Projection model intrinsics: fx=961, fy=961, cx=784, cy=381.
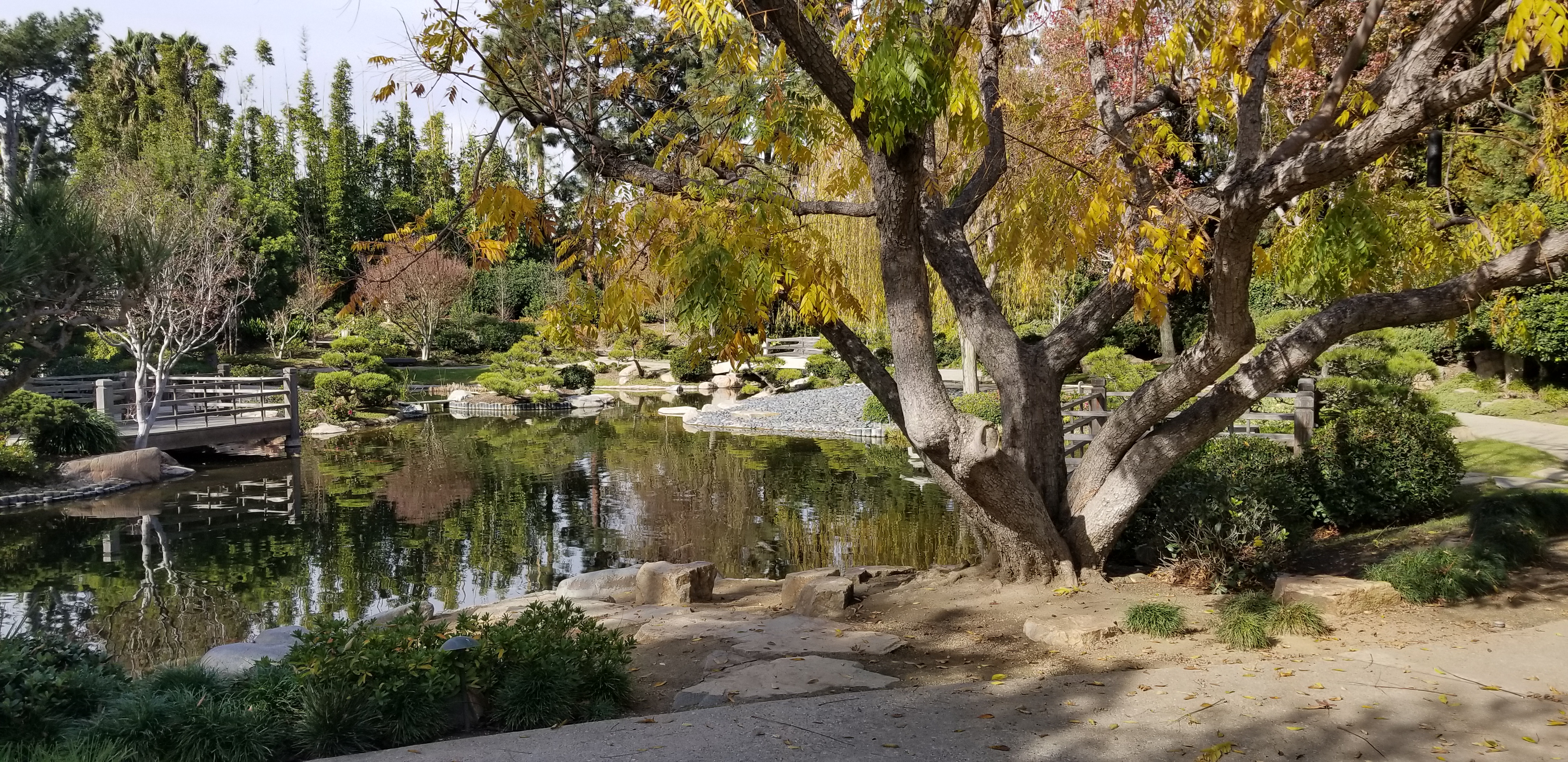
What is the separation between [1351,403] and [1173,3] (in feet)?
17.5

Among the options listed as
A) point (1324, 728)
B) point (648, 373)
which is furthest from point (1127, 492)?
point (648, 373)

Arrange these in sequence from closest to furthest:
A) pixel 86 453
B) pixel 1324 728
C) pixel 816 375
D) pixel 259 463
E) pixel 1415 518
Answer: pixel 1324 728 < pixel 1415 518 < pixel 86 453 < pixel 259 463 < pixel 816 375

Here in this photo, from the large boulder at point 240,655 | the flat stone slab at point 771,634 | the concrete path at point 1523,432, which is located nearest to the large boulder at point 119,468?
the large boulder at point 240,655

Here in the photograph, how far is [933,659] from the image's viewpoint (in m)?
5.32

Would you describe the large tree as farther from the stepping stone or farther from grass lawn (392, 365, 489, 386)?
the stepping stone

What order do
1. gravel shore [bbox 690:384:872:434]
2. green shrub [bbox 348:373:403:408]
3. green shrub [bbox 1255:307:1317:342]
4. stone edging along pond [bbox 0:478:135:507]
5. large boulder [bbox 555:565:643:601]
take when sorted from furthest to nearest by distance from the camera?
green shrub [bbox 348:373:403:408] < gravel shore [bbox 690:384:872:434] < green shrub [bbox 1255:307:1317:342] < stone edging along pond [bbox 0:478:135:507] < large boulder [bbox 555:565:643:601]

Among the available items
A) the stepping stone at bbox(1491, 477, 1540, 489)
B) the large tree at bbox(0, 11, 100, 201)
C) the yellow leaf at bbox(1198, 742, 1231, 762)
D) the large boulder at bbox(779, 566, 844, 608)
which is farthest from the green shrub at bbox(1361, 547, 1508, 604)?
the large tree at bbox(0, 11, 100, 201)

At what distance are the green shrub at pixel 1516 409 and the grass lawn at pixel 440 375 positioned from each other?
24434mm

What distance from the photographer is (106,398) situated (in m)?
16.5

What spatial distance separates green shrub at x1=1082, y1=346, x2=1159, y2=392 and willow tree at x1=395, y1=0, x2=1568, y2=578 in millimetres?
11983

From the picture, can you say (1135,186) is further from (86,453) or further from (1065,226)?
(86,453)

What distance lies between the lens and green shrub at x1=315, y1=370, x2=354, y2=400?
22.2 meters

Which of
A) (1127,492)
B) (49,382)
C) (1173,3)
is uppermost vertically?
(1173,3)

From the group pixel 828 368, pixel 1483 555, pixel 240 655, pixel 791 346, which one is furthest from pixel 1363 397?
pixel 791 346
